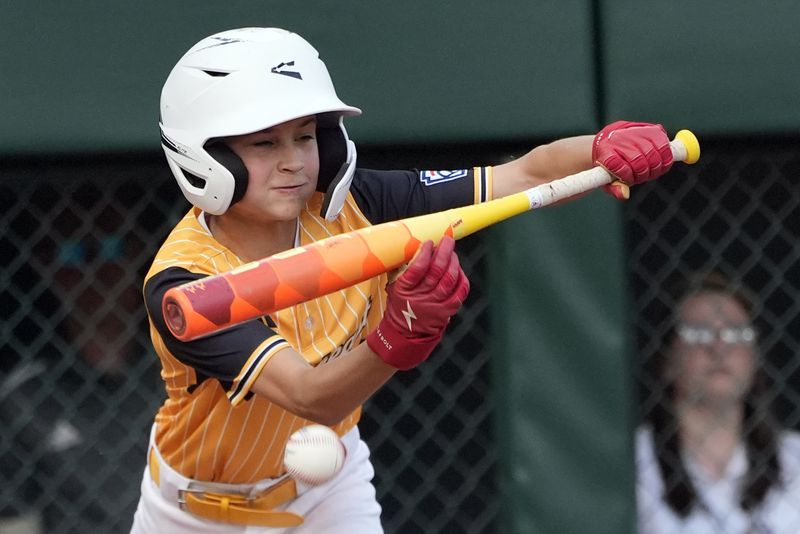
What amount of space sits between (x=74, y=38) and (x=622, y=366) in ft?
5.12

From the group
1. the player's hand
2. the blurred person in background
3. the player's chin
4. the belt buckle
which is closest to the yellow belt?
the belt buckle

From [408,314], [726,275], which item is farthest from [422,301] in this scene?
[726,275]

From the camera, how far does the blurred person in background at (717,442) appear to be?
3.82 m

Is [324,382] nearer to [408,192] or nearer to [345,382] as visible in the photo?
[345,382]

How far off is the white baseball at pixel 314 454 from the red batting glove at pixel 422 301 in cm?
20

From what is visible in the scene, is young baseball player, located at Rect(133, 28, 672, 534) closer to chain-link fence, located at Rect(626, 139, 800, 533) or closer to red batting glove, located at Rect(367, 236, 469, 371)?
red batting glove, located at Rect(367, 236, 469, 371)

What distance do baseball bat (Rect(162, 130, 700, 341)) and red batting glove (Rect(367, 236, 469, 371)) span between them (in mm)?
71

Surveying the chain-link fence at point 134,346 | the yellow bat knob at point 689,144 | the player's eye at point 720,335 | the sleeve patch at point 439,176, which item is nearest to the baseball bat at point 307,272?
the yellow bat knob at point 689,144

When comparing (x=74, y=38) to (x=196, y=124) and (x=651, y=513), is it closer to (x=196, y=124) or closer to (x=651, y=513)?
(x=196, y=124)

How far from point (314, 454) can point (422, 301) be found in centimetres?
34

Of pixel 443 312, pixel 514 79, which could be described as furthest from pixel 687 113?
pixel 443 312

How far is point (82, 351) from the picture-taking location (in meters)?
3.84

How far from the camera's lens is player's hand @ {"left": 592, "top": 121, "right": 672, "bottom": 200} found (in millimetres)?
2709

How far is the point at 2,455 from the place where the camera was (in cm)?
375
